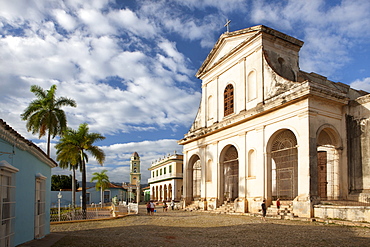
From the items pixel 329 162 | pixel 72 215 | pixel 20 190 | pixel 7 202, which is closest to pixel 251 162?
pixel 329 162

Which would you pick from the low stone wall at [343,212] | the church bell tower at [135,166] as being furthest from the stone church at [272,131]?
the church bell tower at [135,166]

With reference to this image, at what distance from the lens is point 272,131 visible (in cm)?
1942

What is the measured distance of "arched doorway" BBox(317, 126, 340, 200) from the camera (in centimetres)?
1822

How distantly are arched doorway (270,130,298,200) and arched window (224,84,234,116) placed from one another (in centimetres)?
420

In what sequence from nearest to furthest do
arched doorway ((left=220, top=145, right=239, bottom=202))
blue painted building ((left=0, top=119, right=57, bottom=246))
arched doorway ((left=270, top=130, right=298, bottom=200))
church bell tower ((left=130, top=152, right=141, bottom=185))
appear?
blue painted building ((left=0, top=119, right=57, bottom=246)) < arched doorway ((left=270, top=130, right=298, bottom=200)) < arched doorway ((left=220, top=145, right=239, bottom=202)) < church bell tower ((left=130, top=152, right=141, bottom=185))

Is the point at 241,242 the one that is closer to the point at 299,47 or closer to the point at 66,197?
the point at 299,47

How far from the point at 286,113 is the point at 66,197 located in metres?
45.4

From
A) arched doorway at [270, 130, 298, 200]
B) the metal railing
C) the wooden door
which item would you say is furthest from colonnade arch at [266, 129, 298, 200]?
the metal railing

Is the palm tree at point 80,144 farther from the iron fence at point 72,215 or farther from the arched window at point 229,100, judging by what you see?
the arched window at point 229,100

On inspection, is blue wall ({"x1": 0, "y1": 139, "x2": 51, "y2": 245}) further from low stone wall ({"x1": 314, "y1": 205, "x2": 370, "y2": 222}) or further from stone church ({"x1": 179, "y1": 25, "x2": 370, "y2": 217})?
stone church ({"x1": 179, "y1": 25, "x2": 370, "y2": 217})

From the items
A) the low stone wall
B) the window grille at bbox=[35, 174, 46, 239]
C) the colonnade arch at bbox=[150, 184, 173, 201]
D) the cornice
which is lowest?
the colonnade arch at bbox=[150, 184, 173, 201]

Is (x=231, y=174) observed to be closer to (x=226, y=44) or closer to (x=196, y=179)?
(x=196, y=179)

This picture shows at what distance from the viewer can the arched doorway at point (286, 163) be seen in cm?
2114

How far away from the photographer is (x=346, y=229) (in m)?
12.7
